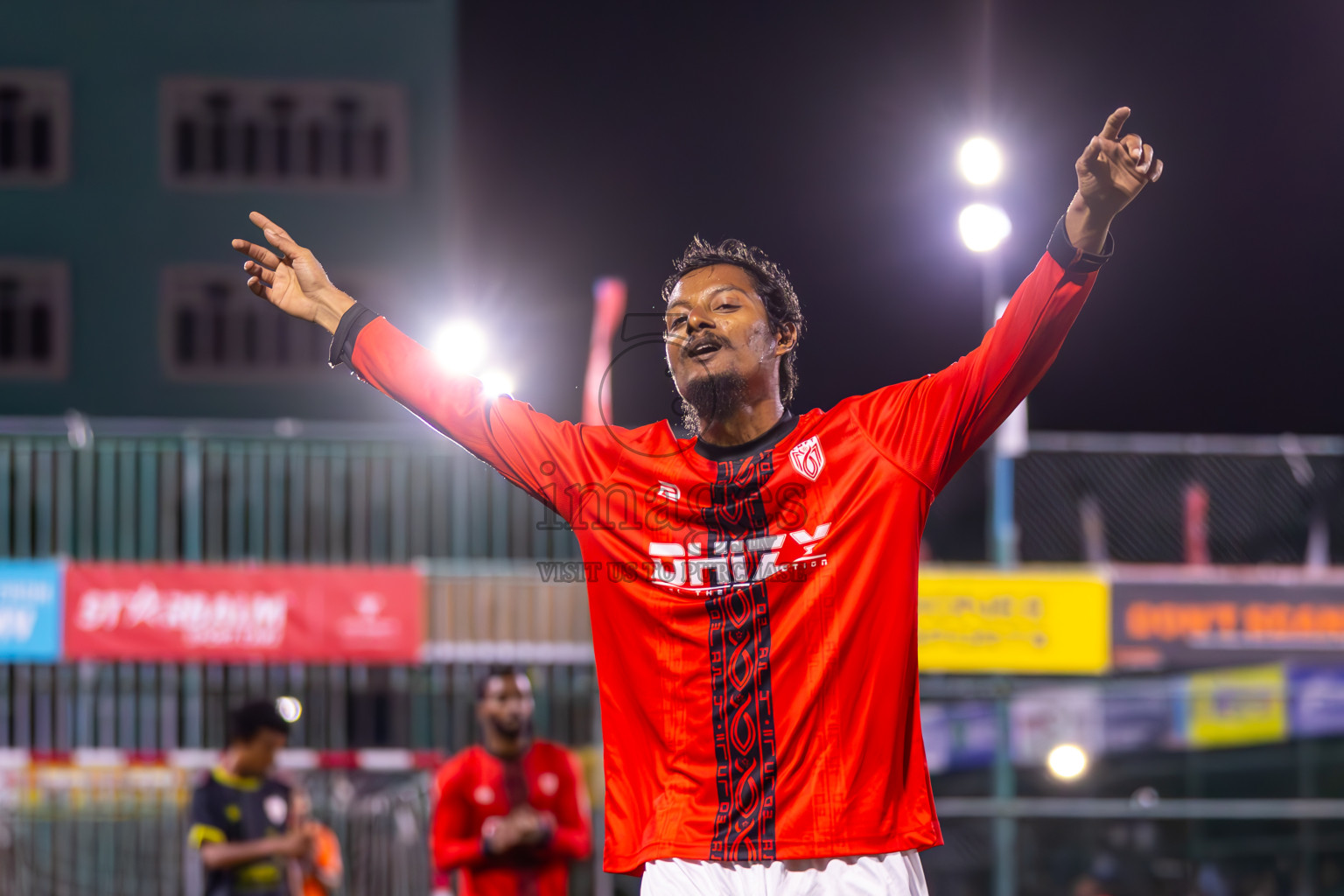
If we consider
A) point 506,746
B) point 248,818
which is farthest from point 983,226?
point 248,818

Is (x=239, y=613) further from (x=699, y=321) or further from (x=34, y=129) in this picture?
(x=34, y=129)

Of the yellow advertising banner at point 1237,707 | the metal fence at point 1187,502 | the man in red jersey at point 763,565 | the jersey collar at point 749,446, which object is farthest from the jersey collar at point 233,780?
the yellow advertising banner at point 1237,707

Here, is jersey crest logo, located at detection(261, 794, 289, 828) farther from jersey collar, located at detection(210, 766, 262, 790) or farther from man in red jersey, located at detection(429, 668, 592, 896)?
man in red jersey, located at detection(429, 668, 592, 896)

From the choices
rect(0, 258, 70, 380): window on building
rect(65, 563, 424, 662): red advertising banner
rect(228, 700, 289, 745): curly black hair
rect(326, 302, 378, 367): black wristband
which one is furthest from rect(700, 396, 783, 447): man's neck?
rect(0, 258, 70, 380): window on building

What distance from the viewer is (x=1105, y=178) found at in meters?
2.72

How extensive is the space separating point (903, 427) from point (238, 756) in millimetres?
5564

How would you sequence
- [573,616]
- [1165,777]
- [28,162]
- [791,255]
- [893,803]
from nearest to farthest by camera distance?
[893,803] → [791,255] → [573,616] → [1165,777] → [28,162]

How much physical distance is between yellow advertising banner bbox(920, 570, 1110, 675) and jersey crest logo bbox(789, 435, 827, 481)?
772 centimetres

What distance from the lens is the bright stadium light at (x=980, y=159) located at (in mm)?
9258

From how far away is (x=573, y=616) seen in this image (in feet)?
37.3

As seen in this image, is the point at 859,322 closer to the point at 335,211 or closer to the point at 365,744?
the point at 365,744

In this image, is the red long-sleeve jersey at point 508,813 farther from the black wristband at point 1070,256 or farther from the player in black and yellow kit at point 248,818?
the black wristband at point 1070,256

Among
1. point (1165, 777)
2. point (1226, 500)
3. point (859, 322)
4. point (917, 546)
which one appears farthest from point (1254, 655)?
point (917, 546)

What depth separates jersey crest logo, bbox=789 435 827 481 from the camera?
2.92 metres
